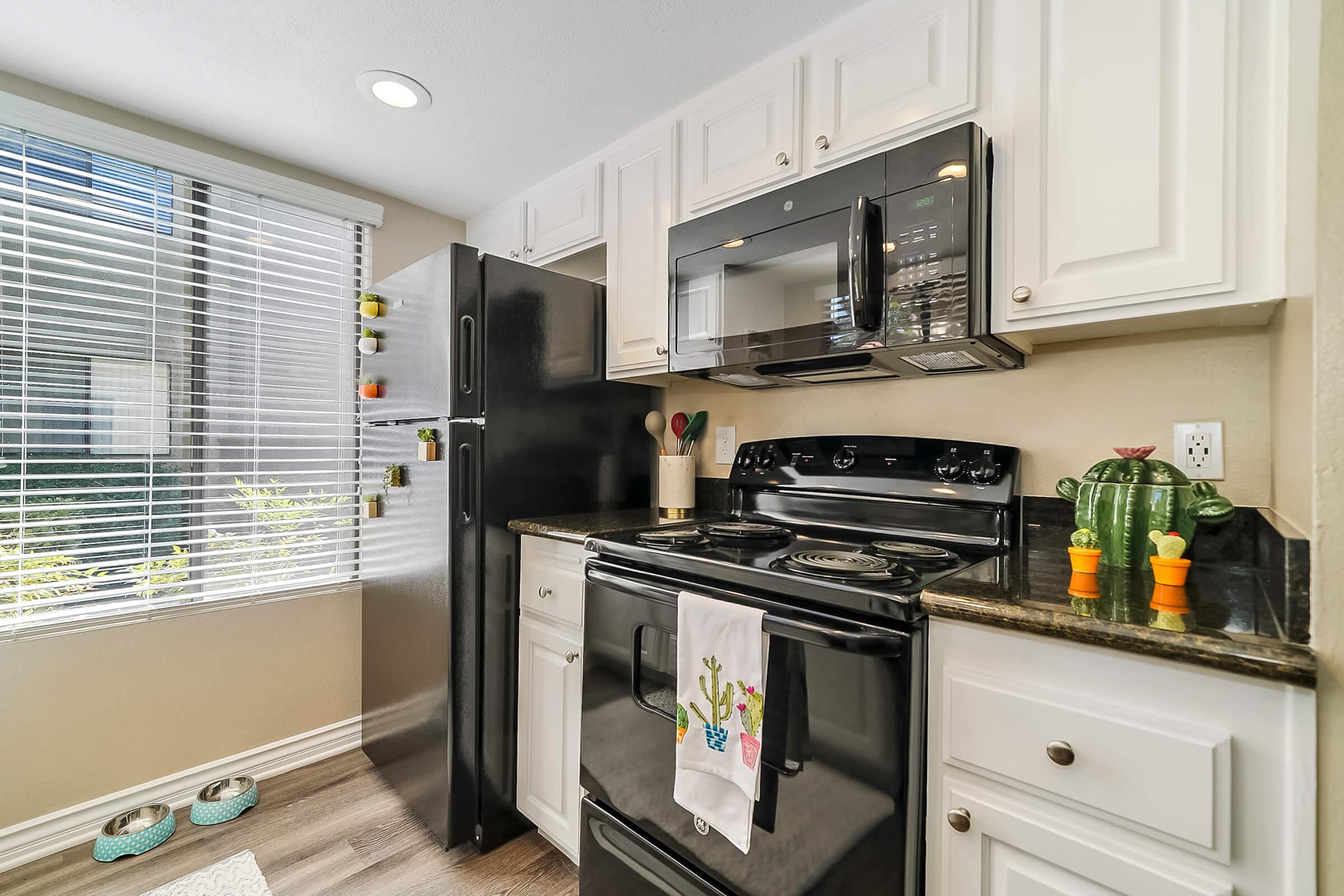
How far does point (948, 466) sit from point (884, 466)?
0.17 m

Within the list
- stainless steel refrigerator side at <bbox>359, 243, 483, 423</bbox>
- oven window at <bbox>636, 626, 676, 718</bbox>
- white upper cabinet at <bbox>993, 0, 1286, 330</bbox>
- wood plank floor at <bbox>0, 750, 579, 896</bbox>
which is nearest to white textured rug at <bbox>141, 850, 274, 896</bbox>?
wood plank floor at <bbox>0, 750, 579, 896</bbox>

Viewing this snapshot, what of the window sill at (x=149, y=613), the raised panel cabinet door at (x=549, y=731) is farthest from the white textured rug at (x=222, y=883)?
the window sill at (x=149, y=613)

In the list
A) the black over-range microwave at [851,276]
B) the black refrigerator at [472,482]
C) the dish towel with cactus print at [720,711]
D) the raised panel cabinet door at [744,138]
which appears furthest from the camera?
the black refrigerator at [472,482]

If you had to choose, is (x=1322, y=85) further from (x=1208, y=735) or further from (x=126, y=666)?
(x=126, y=666)

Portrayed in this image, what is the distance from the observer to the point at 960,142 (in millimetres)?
1179

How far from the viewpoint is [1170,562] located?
2.94ft

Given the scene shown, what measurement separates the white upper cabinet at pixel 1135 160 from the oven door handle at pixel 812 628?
2.28ft

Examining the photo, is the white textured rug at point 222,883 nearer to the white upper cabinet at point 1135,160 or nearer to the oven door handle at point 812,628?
the oven door handle at point 812,628

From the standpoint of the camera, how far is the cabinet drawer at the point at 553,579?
1.63m

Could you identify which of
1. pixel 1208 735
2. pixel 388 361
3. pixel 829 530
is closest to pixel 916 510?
pixel 829 530

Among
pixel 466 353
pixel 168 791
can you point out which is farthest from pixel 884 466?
pixel 168 791

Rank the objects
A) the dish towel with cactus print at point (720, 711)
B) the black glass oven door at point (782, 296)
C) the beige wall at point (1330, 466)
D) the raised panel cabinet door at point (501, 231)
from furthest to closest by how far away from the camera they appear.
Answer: the raised panel cabinet door at point (501, 231) < the black glass oven door at point (782, 296) < the dish towel with cactus print at point (720, 711) < the beige wall at point (1330, 466)

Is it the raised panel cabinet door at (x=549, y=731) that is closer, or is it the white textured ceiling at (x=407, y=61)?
the white textured ceiling at (x=407, y=61)

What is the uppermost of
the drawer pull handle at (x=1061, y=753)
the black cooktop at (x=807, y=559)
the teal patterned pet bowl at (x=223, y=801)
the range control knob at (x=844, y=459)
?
the range control knob at (x=844, y=459)
